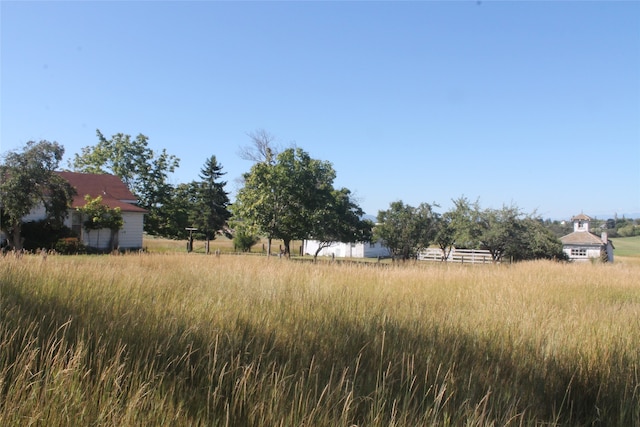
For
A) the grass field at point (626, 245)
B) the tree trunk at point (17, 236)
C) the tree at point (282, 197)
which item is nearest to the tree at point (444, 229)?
the tree at point (282, 197)

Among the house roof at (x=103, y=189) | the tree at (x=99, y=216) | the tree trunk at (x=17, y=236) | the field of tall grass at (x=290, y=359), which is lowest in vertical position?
the field of tall grass at (x=290, y=359)

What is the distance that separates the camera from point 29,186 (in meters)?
21.6

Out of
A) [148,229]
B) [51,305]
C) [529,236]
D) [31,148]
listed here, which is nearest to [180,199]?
[148,229]

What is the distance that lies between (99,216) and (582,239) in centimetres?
5363

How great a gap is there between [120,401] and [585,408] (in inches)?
130

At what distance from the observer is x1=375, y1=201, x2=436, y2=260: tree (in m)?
31.9

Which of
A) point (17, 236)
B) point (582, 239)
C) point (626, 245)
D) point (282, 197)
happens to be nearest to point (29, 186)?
point (17, 236)

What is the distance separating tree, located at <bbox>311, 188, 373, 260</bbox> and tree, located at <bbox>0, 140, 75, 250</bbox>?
13.7 meters

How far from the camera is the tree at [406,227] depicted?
31.9 metres

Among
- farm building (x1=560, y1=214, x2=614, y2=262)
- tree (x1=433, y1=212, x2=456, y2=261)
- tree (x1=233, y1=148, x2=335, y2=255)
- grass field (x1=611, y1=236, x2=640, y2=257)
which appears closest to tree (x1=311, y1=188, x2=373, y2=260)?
tree (x1=233, y1=148, x2=335, y2=255)

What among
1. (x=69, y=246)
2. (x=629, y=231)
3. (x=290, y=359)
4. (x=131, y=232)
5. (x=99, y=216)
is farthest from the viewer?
(x=629, y=231)

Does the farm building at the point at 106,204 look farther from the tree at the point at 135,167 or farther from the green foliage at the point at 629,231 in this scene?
the green foliage at the point at 629,231

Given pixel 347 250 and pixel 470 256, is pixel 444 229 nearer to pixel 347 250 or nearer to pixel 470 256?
pixel 470 256

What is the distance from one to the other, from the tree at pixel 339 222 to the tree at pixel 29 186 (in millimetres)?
13676
